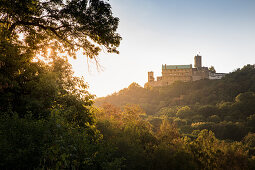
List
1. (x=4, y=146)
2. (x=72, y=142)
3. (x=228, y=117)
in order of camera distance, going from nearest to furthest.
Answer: (x=4, y=146)
(x=72, y=142)
(x=228, y=117)

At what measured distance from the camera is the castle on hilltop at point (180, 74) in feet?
306

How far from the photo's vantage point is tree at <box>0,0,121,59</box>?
30.9 feet

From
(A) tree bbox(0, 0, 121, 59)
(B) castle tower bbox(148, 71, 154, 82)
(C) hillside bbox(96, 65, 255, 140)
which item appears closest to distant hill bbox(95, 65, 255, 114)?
(C) hillside bbox(96, 65, 255, 140)

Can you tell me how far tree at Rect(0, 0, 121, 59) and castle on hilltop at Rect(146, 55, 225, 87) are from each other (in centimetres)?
8840

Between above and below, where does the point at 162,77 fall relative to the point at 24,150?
above

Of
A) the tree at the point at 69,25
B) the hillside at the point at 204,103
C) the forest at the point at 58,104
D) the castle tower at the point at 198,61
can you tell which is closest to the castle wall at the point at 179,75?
the hillside at the point at 204,103

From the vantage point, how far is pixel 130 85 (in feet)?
323

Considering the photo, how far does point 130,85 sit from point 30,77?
8933 cm

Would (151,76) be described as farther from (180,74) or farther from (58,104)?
(58,104)

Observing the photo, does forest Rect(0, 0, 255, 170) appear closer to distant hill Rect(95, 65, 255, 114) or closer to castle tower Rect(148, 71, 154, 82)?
distant hill Rect(95, 65, 255, 114)

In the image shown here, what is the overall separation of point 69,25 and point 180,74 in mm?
90209

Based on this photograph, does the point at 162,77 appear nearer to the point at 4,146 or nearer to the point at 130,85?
the point at 130,85

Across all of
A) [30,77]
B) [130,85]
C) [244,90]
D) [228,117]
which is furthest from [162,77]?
[30,77]

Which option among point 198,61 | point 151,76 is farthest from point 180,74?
point 198,61
